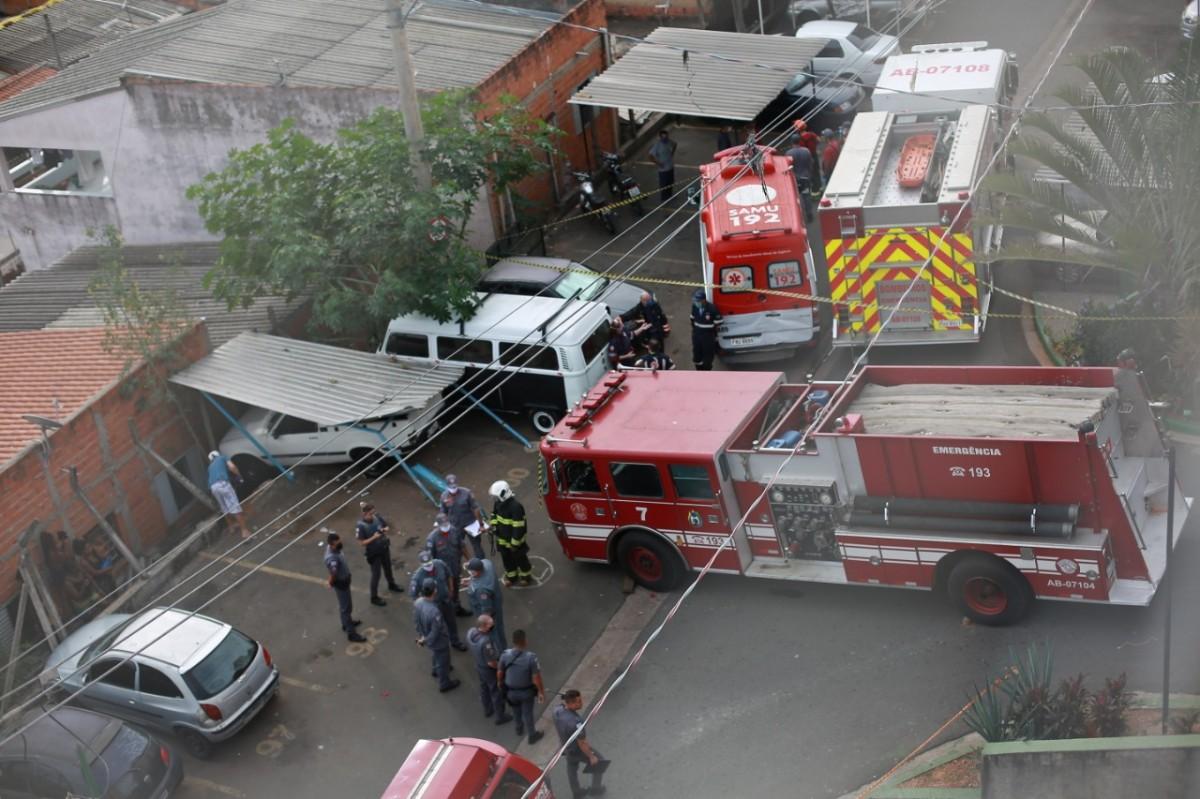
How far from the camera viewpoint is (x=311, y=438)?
19.8 metres

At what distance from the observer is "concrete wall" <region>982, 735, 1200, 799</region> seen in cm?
1038

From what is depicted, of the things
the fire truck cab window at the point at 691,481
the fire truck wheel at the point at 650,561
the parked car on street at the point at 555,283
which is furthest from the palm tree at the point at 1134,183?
the parked car on street at the point at 555,283

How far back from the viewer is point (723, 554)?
15430 millimetres

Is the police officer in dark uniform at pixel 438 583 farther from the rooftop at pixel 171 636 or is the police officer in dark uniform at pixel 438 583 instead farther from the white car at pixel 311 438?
the white car at pixel 311 438

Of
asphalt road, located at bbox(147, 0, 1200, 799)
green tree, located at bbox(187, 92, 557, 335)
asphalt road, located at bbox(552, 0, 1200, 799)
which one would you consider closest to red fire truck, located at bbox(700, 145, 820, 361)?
green tree, located at bbox(187, 92, 557, 335)

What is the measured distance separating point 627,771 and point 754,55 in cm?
1611

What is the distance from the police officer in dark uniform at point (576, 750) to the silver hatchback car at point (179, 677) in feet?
11.6

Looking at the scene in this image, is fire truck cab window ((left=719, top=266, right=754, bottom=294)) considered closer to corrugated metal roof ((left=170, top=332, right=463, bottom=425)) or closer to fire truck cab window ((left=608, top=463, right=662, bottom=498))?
corrugated metal roof ((left=170, top=332, right=463, bottom=425))

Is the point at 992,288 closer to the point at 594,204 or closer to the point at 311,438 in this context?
the point at 594,204

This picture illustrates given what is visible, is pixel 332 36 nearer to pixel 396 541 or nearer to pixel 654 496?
pixel 396 541

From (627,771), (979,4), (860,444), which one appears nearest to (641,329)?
(860,444)

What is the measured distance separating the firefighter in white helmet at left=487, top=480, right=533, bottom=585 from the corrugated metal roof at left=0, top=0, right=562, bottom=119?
10456 millimetres

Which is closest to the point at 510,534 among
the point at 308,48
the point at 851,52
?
the point at 308,48

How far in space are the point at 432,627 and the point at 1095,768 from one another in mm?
6692
